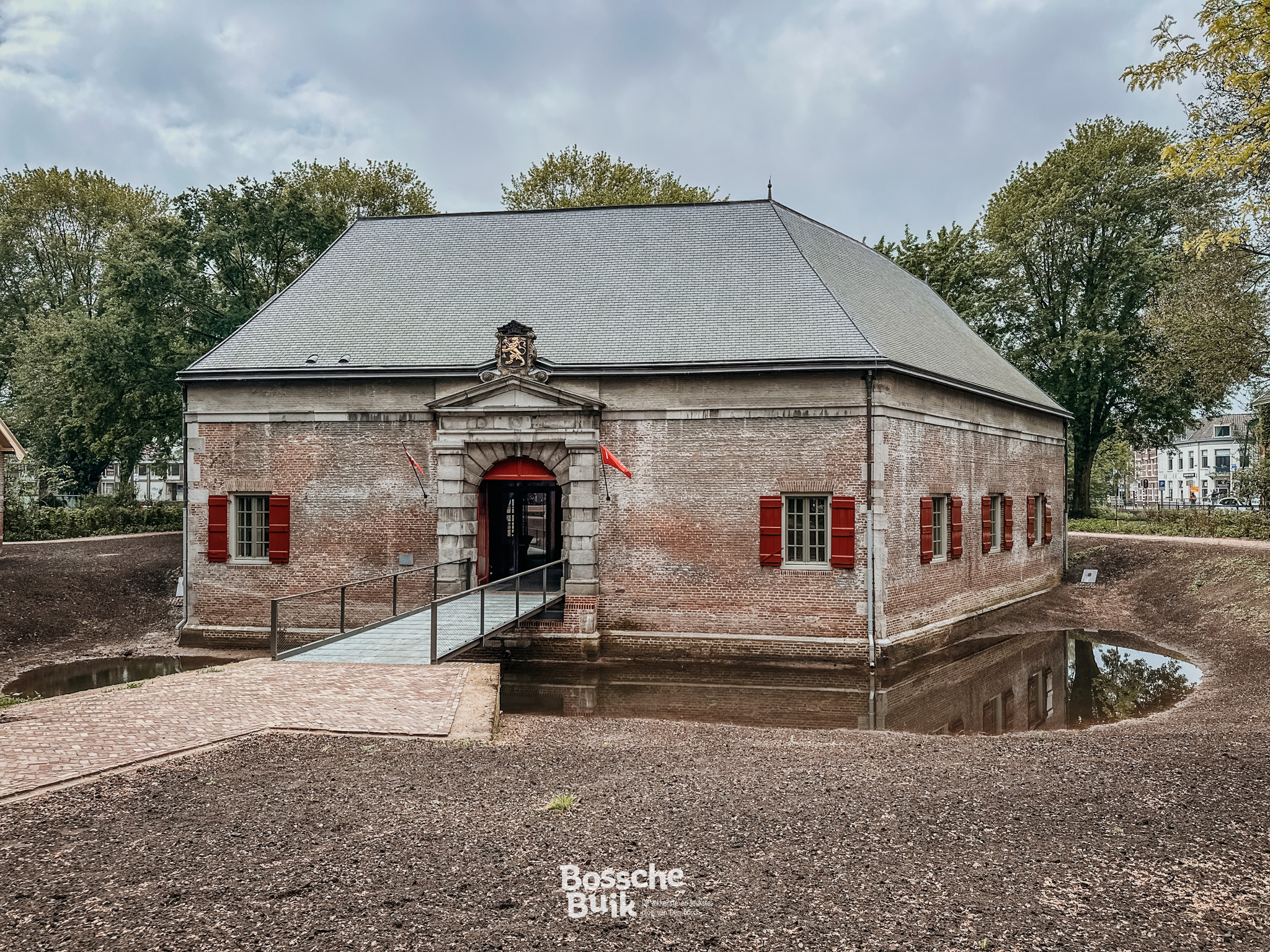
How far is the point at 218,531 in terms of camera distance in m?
17.3

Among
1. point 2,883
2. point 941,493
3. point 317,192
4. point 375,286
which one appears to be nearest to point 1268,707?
point 941,493

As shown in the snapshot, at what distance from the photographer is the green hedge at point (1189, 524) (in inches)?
1050

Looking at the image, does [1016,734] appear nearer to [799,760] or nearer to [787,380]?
[799,760]

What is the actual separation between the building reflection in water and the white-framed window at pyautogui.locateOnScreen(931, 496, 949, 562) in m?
1.92

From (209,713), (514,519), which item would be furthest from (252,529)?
(209,713)

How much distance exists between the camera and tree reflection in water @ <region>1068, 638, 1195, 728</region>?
1239cm

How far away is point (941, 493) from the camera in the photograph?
57.3 feet

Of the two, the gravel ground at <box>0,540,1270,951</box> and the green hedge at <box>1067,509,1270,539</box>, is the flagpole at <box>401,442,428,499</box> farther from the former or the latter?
the green hedge at <box>1067,509,1270,539</box>

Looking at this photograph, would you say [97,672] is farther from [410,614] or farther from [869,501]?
[869,501]

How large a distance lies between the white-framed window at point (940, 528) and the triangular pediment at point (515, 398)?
7360mm

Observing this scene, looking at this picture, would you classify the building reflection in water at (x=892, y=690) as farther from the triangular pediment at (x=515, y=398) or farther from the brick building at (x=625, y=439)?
the triangular pediment at (x=515, y=398)

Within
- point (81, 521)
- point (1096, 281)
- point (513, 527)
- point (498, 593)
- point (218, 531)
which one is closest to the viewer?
point (498, 593)

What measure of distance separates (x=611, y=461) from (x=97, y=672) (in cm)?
997

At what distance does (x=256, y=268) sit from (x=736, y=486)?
2280 cm
